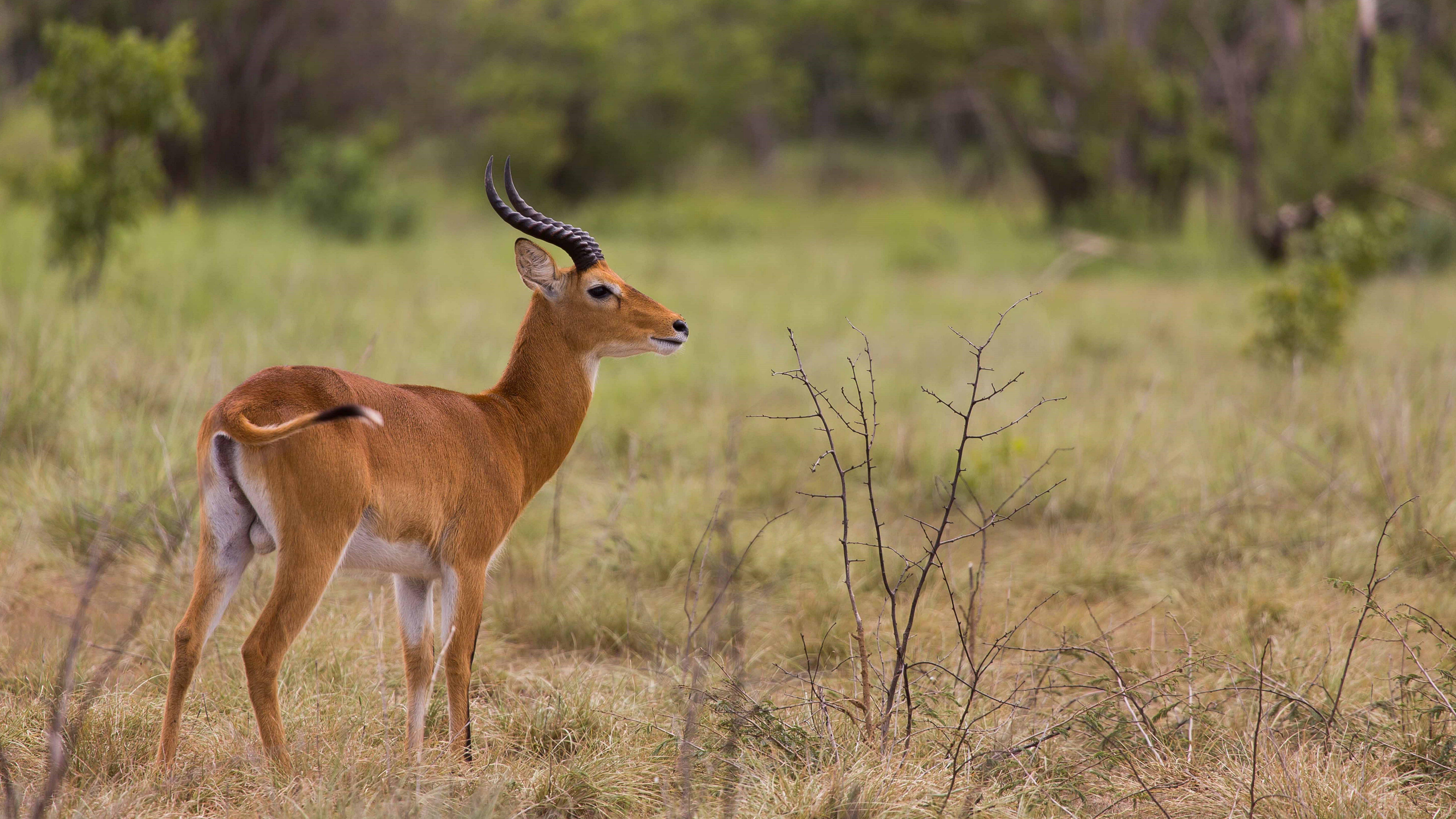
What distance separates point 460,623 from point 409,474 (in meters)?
0.41

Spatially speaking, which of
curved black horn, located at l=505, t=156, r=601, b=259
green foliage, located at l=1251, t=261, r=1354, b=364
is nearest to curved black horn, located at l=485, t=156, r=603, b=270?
curved black horn, located at l=505, t=156, r=601, b=259

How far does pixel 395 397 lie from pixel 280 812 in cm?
101

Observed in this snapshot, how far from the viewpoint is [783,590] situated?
4832mm

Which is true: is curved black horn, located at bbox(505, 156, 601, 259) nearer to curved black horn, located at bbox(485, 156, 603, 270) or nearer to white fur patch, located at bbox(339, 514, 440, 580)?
curved black horn, located at bbox(485, 156, 603, 270)

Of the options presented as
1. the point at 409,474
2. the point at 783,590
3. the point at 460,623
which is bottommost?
the point at 783,590

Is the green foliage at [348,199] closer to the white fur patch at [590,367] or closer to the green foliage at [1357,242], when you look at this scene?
the green foliage at [1357,242]

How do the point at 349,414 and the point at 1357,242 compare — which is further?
the point at 1357,242

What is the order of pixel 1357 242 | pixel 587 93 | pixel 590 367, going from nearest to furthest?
pixel 590 367, pixel 1357 242, pixel 587 93

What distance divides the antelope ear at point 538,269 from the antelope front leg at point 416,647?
34.0 inches

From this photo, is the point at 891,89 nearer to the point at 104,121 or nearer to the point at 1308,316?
the point at 1308,316

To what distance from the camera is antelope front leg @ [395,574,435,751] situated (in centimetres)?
313

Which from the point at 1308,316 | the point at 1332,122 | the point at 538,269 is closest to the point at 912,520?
the point at 538,269

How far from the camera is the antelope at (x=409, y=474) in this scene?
2.65 metres

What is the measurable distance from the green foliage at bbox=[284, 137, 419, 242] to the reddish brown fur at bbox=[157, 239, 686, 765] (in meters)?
13.3
